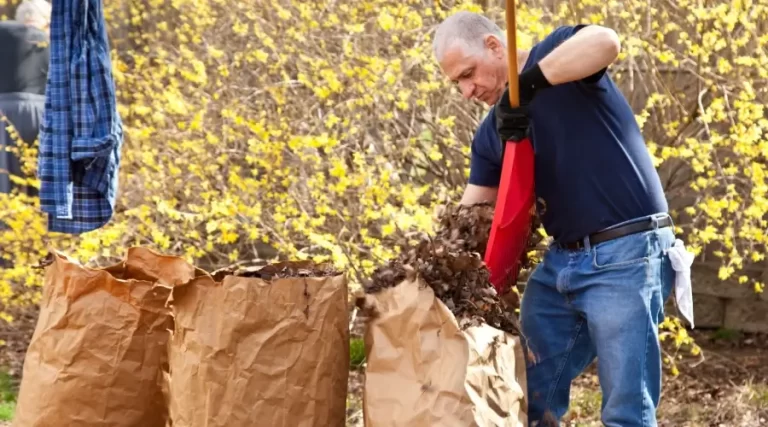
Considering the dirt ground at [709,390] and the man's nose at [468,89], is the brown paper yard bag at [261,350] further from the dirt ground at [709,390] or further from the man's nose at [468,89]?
the dirt ground at [709,390]

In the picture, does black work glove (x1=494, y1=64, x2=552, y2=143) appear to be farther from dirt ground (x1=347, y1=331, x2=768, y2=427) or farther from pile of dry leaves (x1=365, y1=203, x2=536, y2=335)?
dirt ground (x1=347, y1=331, x2=768, y2=427)

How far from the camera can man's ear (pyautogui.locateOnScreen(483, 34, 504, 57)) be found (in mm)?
2809

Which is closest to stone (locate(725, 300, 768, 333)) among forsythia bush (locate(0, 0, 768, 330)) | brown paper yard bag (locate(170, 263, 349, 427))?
forsythia bush (locate(0, 0, 768, 330))

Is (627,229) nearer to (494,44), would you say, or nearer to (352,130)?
(494,44)

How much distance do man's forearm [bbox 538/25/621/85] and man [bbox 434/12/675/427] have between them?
0.03 metres

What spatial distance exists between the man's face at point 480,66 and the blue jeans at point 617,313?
18.6 inches

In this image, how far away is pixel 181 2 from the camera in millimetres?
5582

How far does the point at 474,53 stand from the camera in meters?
2.80

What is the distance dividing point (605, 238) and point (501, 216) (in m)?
0.27

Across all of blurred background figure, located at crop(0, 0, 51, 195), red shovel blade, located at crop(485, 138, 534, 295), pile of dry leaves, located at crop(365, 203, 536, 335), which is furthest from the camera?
blurred background figure, located at crop(0, 0, 51, 195)

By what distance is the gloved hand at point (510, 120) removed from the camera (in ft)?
8.80

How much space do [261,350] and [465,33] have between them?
3.11ft

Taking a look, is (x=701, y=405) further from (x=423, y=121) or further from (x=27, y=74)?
(x=27, y=74)

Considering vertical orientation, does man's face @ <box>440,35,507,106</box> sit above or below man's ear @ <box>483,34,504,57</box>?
below
